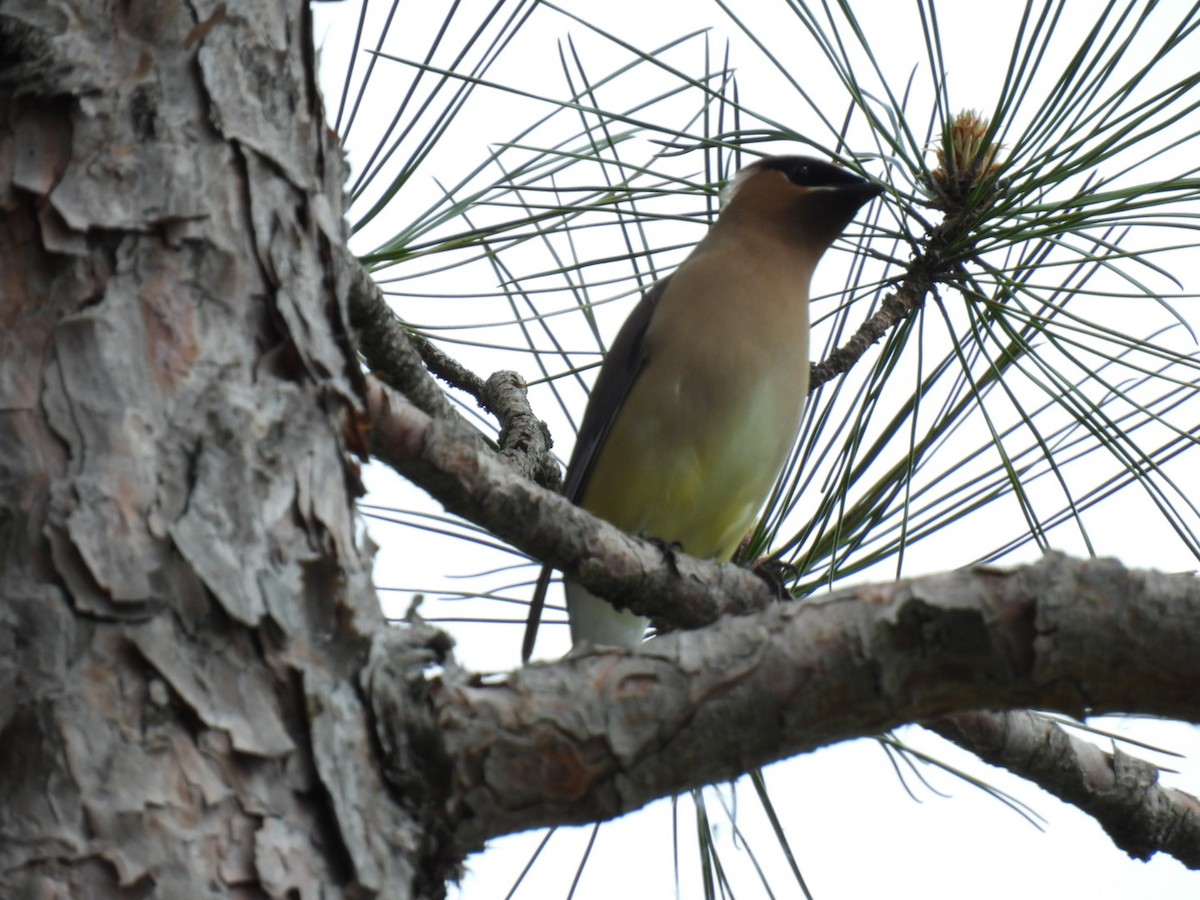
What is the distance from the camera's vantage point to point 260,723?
47.2 inches

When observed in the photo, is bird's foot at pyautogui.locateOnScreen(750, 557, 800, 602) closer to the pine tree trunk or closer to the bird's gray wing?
the bird's gray wing

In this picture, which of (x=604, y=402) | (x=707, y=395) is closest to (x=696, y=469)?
(x=707, y=395)

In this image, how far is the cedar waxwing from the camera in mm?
3295

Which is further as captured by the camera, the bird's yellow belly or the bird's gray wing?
the bird's gray wing

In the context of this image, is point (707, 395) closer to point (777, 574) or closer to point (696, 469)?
point (696, 469)

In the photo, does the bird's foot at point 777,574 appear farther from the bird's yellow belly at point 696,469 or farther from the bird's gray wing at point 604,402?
the bird's gray wing at point 604,402

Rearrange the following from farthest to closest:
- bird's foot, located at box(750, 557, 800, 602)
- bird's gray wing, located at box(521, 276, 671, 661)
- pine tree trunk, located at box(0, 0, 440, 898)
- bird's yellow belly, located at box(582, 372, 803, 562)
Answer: bird's gray wing, located at box(521, 276, 671, 661) < bird's yellow belly, located at box(582, 372, 803, 562) < bird's foot, located at box(750, 557, 800, 602) < pine tree trunk, located at box(0, 0, 440, 898)

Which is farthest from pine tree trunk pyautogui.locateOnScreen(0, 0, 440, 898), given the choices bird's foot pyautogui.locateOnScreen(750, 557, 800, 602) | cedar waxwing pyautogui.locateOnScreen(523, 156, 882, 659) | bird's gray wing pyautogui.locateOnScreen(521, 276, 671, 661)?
bird's gray wing pyautogui.locateOnScreen(521, 276, 671, 661)

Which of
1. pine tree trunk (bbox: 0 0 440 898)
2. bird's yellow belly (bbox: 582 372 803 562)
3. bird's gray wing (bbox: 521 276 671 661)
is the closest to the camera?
pine tree trunk (bbox: 0 0 440 898)

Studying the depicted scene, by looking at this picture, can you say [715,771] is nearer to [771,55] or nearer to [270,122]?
[270,122]

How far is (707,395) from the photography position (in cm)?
334

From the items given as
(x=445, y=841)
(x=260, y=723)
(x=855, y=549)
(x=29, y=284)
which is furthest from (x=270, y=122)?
(x=855, y=549)

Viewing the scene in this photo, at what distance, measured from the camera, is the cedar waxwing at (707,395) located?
10.8 ft

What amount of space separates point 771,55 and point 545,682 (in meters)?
1.67
